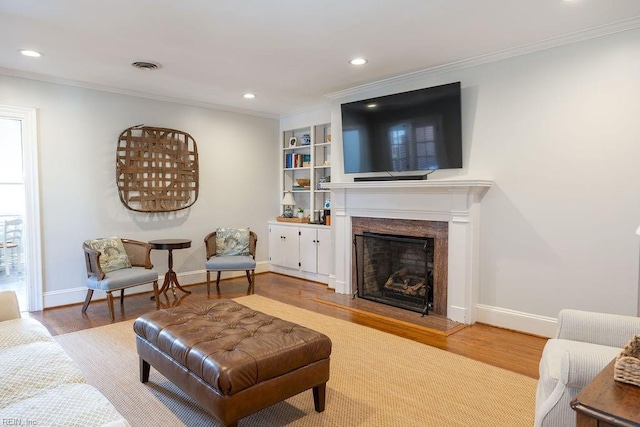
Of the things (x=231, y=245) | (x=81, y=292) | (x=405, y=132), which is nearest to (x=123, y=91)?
(x=231, y=245)

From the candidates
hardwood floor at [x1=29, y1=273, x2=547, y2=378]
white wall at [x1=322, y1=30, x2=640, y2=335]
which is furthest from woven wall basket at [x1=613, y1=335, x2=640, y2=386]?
white wall at [x1=322, y1=30, x2=640, y2=335]

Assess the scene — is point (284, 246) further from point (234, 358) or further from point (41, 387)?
point (41, 387)

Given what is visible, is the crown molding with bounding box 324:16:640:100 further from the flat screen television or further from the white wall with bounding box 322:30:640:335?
the flat screen television

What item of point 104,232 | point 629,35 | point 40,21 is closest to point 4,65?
point 40,21

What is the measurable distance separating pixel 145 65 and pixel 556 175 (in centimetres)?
393

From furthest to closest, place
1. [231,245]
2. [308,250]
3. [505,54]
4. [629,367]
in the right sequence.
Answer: [308,250]
[231,245]
[505,54]
[629,367]

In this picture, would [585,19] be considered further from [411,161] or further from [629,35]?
[411,161]

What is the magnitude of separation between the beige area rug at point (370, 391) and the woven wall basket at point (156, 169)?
2031 millimetres

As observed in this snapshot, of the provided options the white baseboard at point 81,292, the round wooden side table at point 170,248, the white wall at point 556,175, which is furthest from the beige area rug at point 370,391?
the round wooden side table at point 170,248

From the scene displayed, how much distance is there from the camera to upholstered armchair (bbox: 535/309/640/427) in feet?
5.48

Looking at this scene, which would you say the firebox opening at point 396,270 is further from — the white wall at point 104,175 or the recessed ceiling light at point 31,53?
the recessed ceiling light at point 31,53

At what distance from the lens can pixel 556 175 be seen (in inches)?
134

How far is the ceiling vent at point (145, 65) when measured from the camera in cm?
391

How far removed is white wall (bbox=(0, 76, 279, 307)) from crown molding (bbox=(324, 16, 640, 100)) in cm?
200
